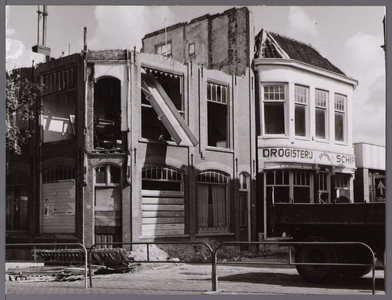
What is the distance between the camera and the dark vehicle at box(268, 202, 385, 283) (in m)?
12.5

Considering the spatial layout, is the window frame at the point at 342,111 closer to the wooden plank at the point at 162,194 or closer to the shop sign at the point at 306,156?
the shop sign at the point at 306,156

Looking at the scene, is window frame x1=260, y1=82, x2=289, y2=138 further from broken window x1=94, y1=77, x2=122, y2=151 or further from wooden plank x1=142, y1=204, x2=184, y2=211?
broken window x1=94, y1=77, x2=122, y2=151

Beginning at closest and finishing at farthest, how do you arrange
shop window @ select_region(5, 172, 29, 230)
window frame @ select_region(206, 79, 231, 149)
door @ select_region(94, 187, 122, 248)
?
door @ select_region(94, 187, 122, 248), shop window @ select_region(5, 172, 29, 230), window frame @ select_region(206, 79, 231, 149)

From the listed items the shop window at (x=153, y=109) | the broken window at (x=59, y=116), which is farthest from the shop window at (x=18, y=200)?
the shop window at (x=153, y=109)

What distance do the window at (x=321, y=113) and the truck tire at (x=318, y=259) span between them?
5814mm

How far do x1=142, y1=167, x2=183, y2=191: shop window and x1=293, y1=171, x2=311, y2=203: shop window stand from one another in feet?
11.8

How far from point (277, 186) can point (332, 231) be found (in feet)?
20.2

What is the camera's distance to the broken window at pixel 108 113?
1792 centimetres

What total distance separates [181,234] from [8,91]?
21.8ft

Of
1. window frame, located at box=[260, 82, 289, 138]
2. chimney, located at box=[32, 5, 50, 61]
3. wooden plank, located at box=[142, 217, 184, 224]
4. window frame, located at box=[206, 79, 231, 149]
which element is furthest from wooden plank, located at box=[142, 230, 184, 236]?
chimney, located at box=[32, 5, 50, 61]

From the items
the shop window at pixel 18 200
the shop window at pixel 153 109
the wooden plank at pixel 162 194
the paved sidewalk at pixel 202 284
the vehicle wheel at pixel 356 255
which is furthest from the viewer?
the shop window at pixel 18 200

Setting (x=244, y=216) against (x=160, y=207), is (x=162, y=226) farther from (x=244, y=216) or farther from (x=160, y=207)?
(x=244, y=216)

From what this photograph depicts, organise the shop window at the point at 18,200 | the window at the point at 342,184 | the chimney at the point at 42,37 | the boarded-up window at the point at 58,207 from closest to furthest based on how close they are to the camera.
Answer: the chimney at the point at 42,37
the window at the point at 342,184
the boarded-up window at the point at 58,207
the shop window at the point at 18,200

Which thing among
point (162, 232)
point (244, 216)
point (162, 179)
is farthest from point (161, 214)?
point (244, 216)
